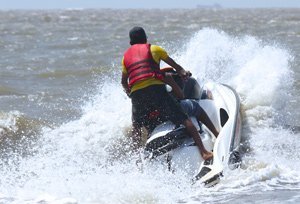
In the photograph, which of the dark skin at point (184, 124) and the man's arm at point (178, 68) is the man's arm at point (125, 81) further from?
the man's arm at point (178, 68)

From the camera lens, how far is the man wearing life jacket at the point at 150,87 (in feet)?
24.0

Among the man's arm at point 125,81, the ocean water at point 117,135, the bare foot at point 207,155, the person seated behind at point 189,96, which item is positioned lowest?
the ocean water at point 117,135

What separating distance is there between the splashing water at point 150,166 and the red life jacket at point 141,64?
0.96 meters

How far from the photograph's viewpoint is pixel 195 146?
732cm

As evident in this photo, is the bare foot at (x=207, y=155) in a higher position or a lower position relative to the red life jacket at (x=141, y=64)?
lower

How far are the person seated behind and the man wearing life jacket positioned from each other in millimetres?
168

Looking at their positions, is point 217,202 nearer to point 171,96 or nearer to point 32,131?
point 171,96

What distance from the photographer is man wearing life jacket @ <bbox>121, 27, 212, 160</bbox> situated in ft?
24.0

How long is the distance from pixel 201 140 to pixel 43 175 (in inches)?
71.2

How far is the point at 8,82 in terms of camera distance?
15852mm

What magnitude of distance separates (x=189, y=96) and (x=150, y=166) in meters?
1.30

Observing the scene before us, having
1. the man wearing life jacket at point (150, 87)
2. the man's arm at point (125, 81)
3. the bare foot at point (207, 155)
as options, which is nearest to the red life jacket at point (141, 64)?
the man wearing life jacket at point (150, 87)

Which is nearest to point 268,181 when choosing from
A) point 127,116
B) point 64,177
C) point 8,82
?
point 64,177

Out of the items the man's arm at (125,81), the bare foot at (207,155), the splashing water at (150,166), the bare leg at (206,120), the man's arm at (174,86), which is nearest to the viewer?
the splashing water at (150,166)
